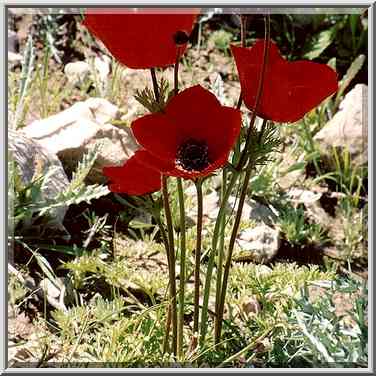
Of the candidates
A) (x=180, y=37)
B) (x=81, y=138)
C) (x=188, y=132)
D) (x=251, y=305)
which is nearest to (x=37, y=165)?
(x=81, y=138)

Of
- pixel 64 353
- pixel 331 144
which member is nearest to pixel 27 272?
pixel 64 353

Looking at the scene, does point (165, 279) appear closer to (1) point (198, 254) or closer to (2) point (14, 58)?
(1) point (198, 254)

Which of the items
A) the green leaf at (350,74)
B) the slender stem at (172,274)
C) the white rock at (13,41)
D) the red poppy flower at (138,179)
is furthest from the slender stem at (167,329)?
the white rock at (13,41)

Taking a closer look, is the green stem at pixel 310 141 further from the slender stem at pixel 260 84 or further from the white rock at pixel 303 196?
the slender stem at pixel 260 84

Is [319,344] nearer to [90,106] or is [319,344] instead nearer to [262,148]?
[262,148]

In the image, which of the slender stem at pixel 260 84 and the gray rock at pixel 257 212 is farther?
the gray rock at pixel 257 212

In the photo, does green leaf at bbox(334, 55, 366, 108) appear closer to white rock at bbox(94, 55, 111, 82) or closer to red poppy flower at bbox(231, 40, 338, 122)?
white rock at bbox(94, 55, 111, 82)

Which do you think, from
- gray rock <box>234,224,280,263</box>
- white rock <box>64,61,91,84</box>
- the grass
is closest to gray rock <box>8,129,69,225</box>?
the grass
